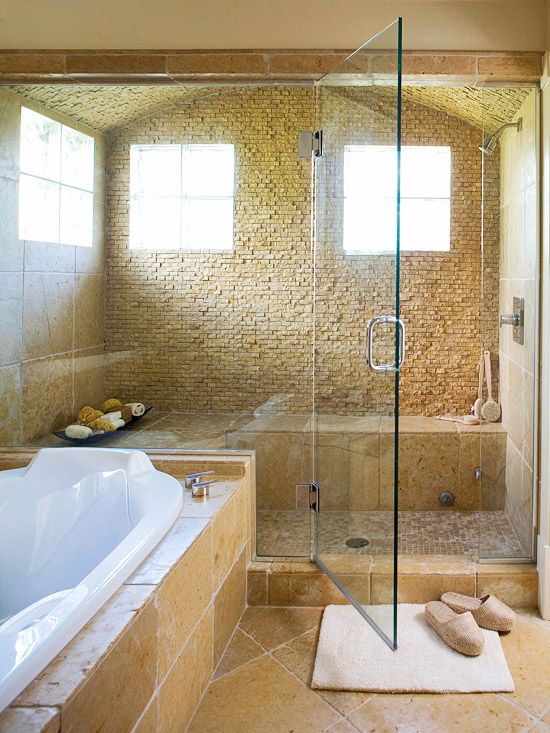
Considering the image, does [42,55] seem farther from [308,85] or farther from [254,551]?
[254,551]

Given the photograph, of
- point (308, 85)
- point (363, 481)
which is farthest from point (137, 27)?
point (363, 481)

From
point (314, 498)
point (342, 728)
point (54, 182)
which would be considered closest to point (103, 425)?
point (314, 498)

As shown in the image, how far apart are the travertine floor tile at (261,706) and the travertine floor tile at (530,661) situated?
0.63 metres

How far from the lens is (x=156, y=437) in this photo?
316 centimetres

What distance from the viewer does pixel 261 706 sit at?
7.33 ft

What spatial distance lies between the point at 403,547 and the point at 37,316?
6.26ft

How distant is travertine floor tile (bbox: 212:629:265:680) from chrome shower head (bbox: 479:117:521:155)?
7.54 ft

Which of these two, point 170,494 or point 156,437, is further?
point 156,437

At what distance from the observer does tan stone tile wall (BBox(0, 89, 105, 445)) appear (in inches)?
124

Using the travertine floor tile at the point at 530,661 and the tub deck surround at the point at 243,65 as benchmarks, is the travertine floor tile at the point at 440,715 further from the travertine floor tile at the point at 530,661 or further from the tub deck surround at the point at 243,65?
the tub deck surround at the point at 243,65

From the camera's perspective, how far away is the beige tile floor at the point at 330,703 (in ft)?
6.98

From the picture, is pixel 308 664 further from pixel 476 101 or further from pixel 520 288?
pixel 476 101

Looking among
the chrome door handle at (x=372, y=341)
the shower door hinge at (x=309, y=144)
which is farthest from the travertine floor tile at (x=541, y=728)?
the shower door hinge at (x=309, y=144)

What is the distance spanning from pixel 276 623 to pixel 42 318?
1632 mm
